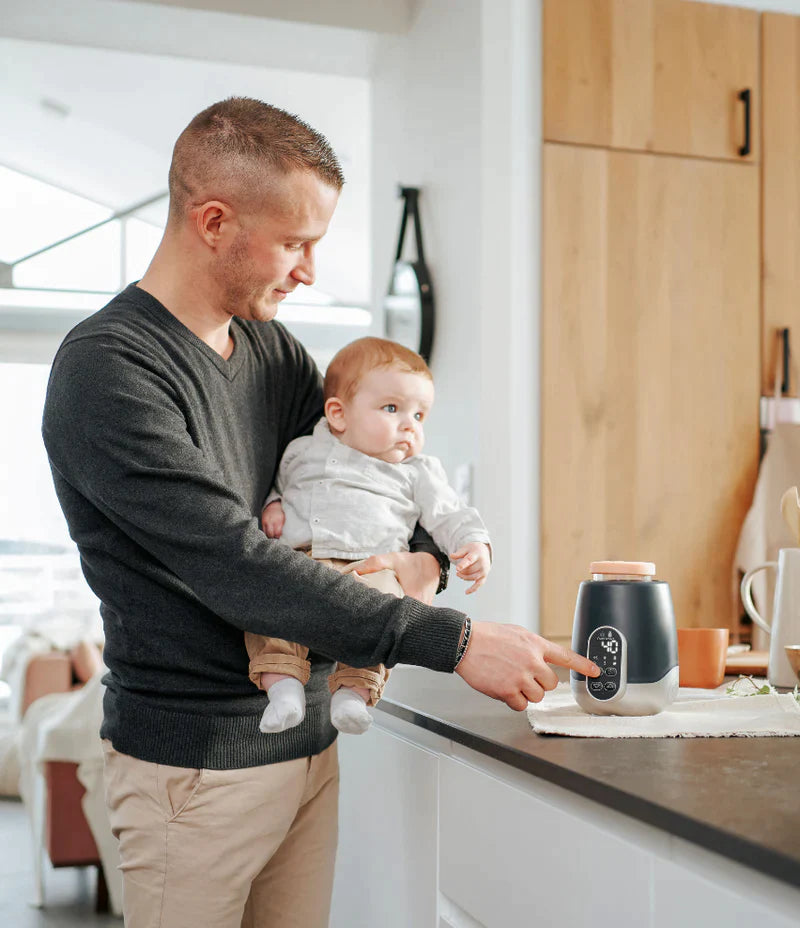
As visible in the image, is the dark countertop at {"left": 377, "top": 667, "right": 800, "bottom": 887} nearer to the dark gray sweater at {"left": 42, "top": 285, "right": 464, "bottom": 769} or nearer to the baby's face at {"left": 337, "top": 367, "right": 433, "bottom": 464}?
the dark gray sweater at {"left": 42, "top": 285, "right": 464, "bottom": 769}

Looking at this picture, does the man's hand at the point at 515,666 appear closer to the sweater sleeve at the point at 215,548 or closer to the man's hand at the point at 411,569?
the sweater sleeve at the point at 215,548

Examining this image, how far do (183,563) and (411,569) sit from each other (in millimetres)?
343

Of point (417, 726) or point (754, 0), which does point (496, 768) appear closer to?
point (417, 726)

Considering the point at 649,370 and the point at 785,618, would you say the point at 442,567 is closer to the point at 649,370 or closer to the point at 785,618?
the point at 785,618

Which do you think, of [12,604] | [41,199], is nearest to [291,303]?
[41,199]

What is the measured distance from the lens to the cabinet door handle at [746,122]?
2742mm

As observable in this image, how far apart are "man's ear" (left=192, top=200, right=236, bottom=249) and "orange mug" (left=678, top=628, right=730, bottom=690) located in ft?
2.62

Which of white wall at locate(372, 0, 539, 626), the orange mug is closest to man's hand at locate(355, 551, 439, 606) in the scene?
the orange mug

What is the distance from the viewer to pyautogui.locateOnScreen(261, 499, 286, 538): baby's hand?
1458 mm

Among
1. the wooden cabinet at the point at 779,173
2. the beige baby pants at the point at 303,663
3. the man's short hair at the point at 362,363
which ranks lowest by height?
the beige baby pants at the point at 303,663

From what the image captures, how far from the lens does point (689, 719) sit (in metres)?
1.17

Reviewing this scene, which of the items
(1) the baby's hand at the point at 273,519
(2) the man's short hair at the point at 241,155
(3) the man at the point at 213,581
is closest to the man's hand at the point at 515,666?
(3) the man at the point at 213,581

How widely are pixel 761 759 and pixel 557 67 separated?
204cm

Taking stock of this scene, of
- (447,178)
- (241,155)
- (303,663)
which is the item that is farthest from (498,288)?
(303,663)
